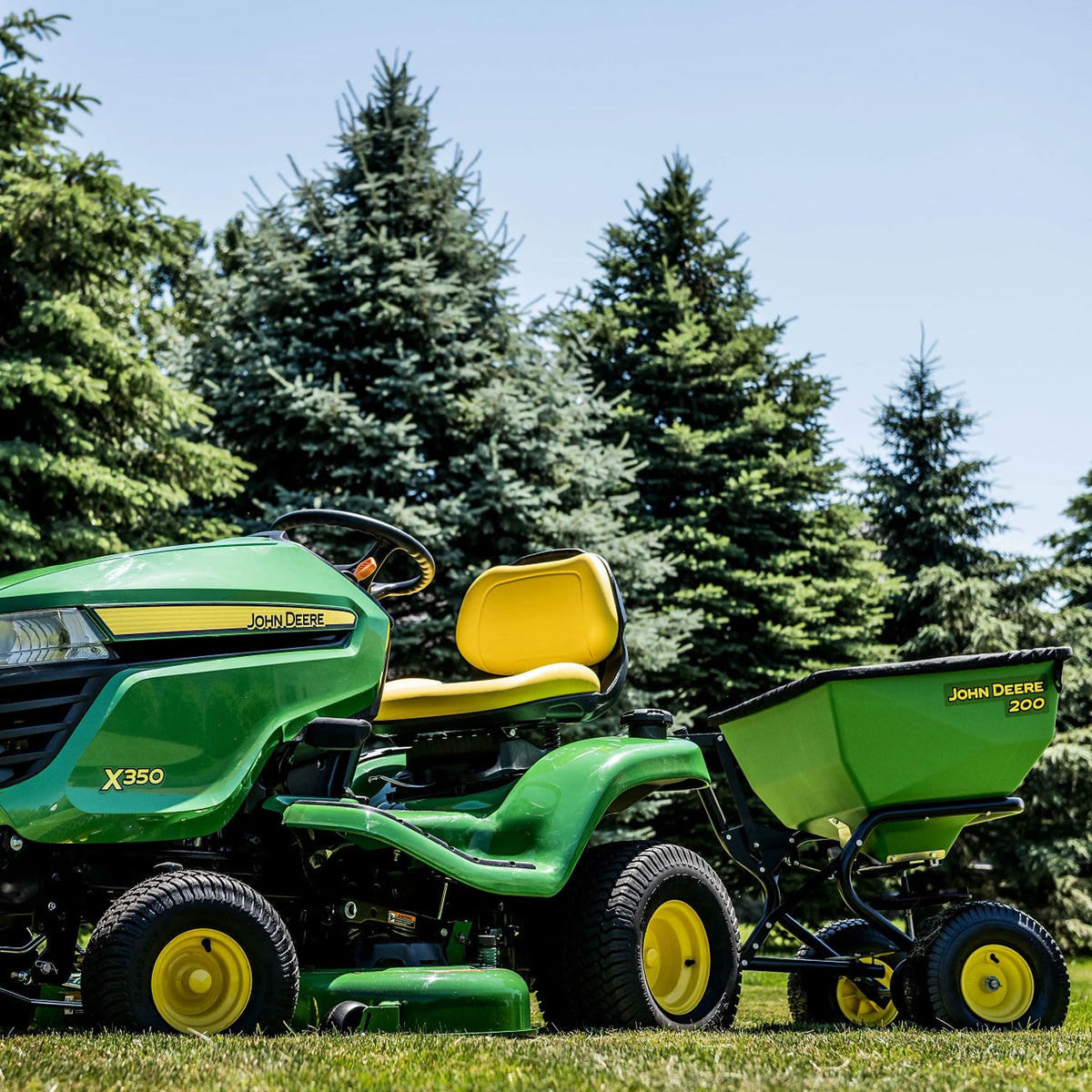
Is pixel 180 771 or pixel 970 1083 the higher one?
pixel 180 771

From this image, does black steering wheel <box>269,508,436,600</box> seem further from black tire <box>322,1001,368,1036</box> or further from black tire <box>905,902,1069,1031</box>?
black tire <box>905,902,1069,1031</box>

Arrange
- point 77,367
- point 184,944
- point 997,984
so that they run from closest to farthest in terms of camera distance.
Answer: point 184,944, point 997,984, point 77,367

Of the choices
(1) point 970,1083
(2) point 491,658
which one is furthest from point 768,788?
(1) point 970,1083

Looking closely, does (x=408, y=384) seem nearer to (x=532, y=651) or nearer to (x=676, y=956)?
(x=532, y=651)

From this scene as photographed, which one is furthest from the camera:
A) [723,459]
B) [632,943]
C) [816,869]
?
[723,459]

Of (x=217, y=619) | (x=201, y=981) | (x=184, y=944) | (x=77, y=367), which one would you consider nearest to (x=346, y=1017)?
(x=201, y=981)

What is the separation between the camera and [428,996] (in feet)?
12.6

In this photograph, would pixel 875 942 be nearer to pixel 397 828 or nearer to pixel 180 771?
pixel 397 828

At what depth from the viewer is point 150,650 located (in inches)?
145

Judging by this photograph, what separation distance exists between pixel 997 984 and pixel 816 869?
2.68 feet

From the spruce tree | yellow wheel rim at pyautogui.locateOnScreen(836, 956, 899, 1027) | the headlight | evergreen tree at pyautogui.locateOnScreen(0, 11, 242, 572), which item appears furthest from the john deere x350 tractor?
the spruce tree

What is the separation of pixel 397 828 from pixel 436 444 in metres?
9.22

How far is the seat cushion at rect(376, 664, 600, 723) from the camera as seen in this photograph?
14.9 ft

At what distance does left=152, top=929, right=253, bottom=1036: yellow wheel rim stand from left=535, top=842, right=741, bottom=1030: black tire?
1239 mm
